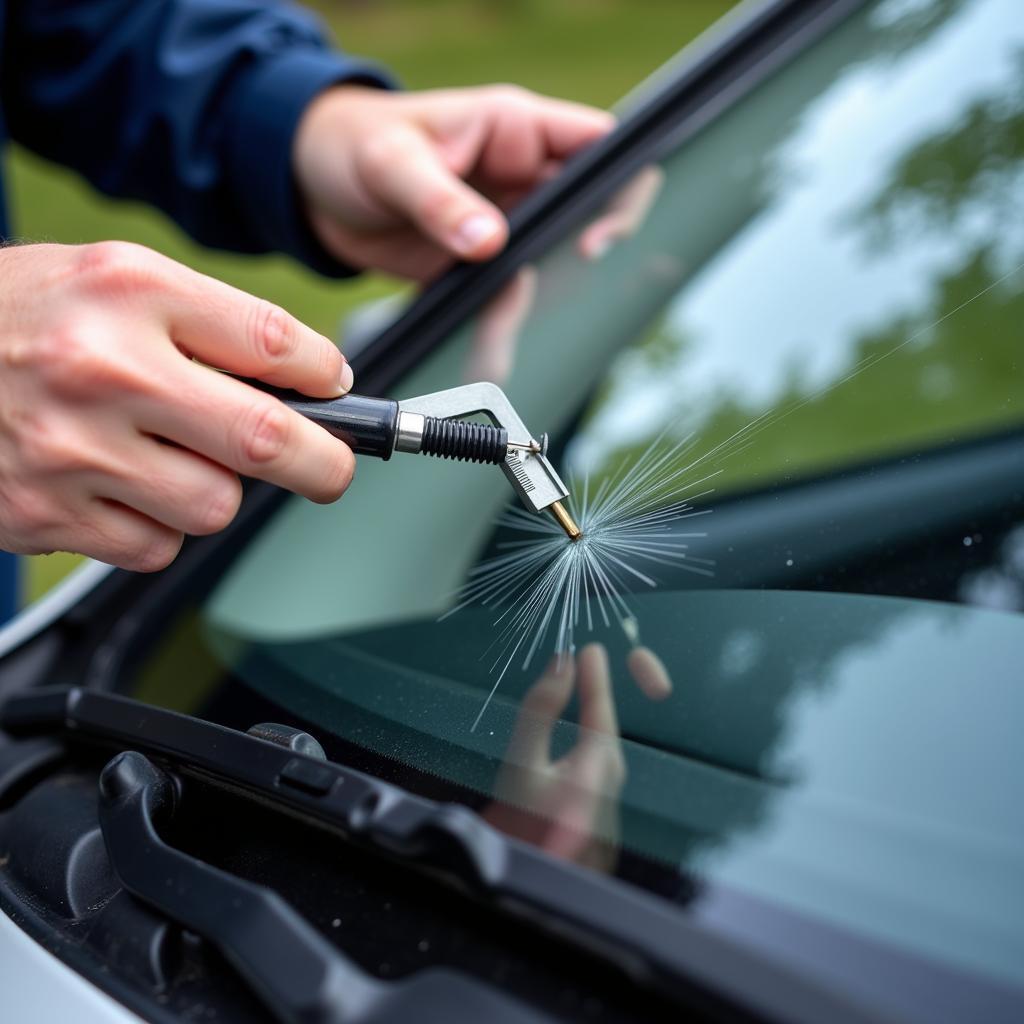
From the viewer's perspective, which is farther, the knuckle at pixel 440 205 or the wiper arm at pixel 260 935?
the knuckle at pixel 440 205

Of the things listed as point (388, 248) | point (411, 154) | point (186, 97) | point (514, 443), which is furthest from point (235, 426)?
point (186, 97)

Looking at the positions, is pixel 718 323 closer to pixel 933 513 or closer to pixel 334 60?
pixel 933 513

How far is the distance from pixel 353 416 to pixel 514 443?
147 mm

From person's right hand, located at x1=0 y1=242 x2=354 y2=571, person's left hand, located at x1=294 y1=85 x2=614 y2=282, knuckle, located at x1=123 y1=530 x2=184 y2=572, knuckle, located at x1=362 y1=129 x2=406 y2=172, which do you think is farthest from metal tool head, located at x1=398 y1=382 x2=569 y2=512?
knuckle, located at x1=362 y1=129 x2=406 y2=172

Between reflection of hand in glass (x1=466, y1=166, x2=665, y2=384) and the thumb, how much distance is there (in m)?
0.07

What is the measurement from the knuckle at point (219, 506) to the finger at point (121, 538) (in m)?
0.05

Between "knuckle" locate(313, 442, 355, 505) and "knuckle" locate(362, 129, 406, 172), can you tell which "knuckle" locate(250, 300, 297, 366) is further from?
"knuckle" locate(362, 129, 406, 172)

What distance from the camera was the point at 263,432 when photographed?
0.82 m

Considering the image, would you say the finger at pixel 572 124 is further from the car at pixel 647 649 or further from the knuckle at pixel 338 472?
the knuckle at pixel 338 472

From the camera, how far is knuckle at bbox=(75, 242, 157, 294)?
799 mm

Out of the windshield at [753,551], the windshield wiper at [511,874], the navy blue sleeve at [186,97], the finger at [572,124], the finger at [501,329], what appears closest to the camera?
the windshield wiper at [511,874]

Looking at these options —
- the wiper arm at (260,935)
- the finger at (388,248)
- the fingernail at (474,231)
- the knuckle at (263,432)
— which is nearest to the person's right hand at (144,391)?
the knuckle at (263,432)

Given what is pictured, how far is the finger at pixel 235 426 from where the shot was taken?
812mm

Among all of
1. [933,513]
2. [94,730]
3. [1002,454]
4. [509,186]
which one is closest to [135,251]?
[94,730]
